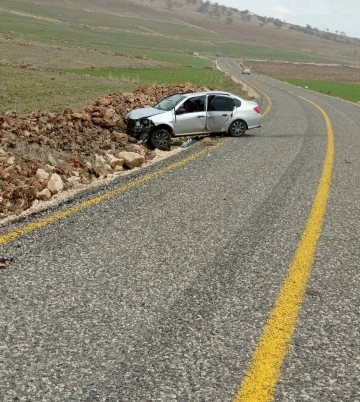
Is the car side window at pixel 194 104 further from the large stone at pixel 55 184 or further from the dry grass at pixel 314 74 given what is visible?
the dry grass at pixel 314 74

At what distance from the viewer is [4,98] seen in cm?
1811

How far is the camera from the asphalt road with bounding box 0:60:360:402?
3023mm

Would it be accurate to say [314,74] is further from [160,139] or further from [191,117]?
[160,139]

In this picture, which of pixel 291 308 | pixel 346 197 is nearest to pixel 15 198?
pixel 291 308

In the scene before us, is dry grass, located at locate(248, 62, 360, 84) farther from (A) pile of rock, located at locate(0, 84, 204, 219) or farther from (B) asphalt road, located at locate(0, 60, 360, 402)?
(B) asphalt road, located at locate(0, 60, 360, 402)

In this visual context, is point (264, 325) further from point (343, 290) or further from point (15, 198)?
point (15, 198)

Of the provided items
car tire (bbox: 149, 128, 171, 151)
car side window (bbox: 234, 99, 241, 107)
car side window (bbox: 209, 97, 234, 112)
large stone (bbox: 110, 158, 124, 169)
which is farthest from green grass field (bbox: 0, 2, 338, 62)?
large stone (bbox: 110, 158, 124, 169)

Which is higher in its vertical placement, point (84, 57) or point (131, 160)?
point (84, 57)

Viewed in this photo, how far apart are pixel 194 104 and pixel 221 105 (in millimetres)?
1144

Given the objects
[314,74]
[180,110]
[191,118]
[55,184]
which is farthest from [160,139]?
[314,74]

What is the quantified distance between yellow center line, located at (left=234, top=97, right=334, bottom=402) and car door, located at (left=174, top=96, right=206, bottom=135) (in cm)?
835

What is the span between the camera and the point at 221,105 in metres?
15.2

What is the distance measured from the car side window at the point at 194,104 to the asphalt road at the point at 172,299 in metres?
7.04

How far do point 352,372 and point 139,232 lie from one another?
329 centimetres
